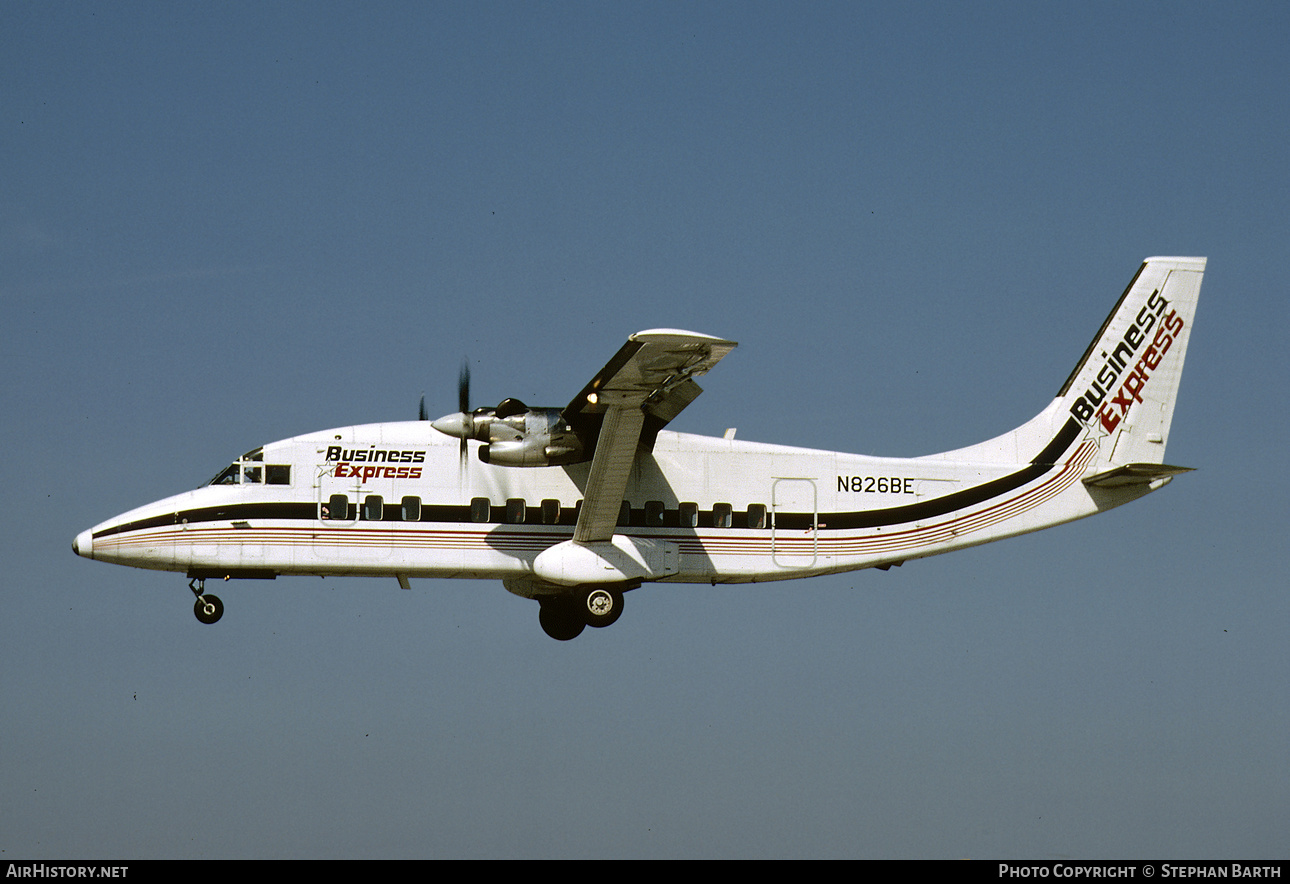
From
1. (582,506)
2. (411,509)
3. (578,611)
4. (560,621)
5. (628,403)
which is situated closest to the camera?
(628,403)

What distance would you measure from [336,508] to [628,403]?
4.80 meters

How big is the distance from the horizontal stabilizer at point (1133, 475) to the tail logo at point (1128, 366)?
1.06 meters

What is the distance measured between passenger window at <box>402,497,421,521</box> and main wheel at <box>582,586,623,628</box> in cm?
285

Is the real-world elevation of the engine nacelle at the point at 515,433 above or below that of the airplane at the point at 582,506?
above

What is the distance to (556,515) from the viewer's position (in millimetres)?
24453

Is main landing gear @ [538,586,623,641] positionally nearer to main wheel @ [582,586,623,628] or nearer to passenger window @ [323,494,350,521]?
main wheel @ [582,586,623,628]

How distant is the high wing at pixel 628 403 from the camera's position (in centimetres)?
2127

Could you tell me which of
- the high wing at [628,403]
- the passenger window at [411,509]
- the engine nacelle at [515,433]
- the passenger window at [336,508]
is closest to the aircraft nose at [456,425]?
the engine nacelle at [515,433]

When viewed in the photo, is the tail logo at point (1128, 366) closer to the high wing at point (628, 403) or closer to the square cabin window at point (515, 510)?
the high wing at point (628, 403)

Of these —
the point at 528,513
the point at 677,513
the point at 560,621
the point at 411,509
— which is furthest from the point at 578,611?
the point at 411,509

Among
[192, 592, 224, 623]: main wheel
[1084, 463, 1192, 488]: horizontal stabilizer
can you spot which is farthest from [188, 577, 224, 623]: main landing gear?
[1084, 463, 1192, 488]: horizontal stabilizer

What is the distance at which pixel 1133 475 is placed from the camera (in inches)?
1005

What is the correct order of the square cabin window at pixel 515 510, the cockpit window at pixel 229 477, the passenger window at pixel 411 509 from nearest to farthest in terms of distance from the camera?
the passenger window at pixel 411 509 → the cockpit window at pixel 229 477 → the square cabin window at pixel 515 510

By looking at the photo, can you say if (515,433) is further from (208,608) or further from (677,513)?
(208,608)
